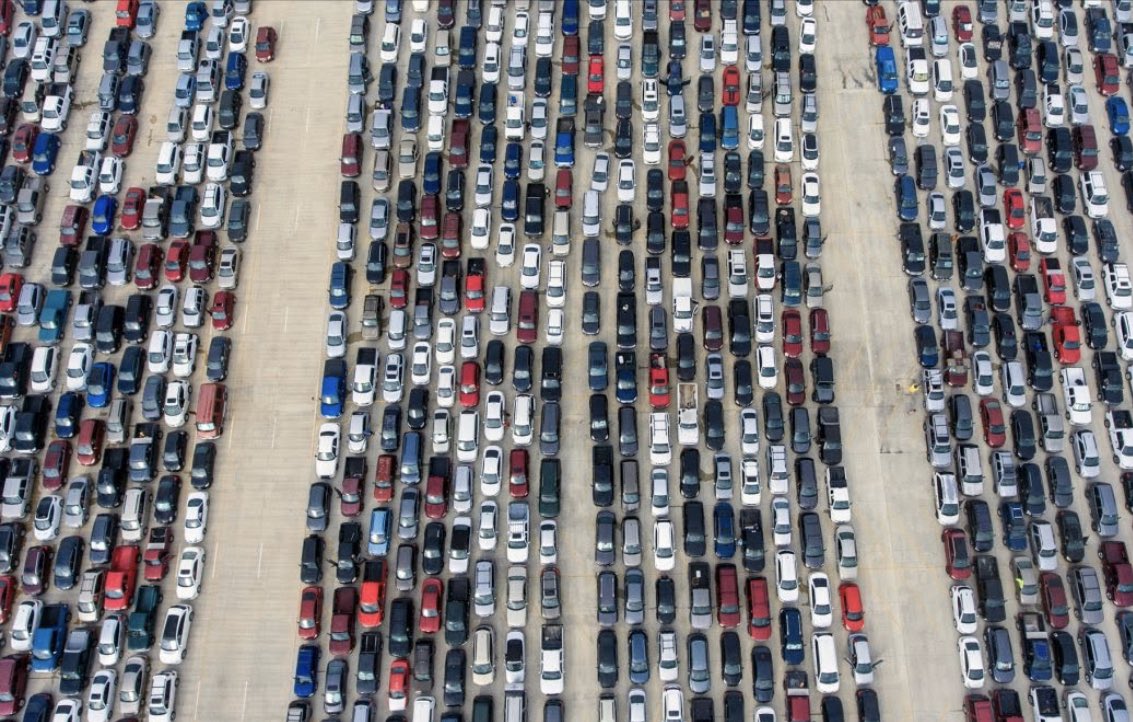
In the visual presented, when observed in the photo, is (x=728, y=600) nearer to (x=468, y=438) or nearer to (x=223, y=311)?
(x=468, y=438)

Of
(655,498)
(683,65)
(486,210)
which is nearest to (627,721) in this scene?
(655,498)

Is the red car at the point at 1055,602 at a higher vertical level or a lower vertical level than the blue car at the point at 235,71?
lower

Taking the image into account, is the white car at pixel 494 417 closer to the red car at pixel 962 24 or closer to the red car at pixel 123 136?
the red car at pixel 123 136

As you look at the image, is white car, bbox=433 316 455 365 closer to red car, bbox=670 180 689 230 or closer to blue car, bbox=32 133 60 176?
red car, bbox=670 180 689 230

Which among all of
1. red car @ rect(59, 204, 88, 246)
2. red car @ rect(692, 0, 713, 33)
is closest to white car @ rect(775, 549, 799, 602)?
red car @ rect(692, 0, 713, 33)

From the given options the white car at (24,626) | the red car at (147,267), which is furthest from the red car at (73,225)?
the white car at (24,626)

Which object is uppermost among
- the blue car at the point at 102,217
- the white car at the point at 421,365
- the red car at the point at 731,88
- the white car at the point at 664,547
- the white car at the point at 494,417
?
the red car at the point at 731,88
